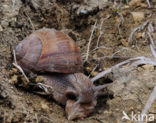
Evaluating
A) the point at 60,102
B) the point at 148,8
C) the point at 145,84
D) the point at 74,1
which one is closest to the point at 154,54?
the point at 145,84

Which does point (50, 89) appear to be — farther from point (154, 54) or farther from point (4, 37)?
point (154, 54)

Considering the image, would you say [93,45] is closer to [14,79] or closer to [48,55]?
[48,55]

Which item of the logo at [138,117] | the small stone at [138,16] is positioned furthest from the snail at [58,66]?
the small stone at [138,16]

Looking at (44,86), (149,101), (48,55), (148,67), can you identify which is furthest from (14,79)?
(148,67)

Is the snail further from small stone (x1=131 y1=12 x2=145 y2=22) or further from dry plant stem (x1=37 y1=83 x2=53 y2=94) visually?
small stone (x1=131 y1=12 x2=145 y2=22)

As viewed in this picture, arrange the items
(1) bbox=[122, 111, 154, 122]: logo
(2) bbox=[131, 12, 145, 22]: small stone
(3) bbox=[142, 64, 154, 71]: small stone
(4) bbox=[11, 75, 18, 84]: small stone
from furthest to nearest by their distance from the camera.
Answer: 1. (2) bbox=[131, 12, 145, 22]: small stone
2. (3) bbox=[142, 64, 154, 71]: small stone
3. (4) bbox=[11, 75, 18, 84]: small stone
4. (1) bbox=[122, 111, 154, 122]: logo

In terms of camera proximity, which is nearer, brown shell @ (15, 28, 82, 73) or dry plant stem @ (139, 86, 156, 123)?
dry plant stem @ (139, 86, 156, 123)

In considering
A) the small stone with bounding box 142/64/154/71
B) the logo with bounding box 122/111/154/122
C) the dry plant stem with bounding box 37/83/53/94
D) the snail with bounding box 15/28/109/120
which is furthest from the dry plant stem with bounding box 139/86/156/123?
the dry plant stem with bounding box 37/83/53/94
